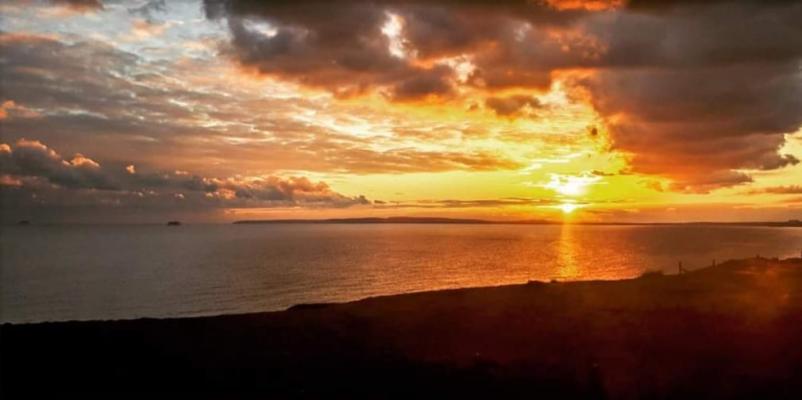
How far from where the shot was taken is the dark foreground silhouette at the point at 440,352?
18125 millimetres

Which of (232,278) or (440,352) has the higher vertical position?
(440,352)

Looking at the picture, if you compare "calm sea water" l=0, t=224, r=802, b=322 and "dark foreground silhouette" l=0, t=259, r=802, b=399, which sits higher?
"dark foreground silhouette" l=0, t=259, r=802, b=399

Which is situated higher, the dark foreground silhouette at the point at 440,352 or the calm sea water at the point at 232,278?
the dark foreground silhouette at the point at 440,352

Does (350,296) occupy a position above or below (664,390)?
below

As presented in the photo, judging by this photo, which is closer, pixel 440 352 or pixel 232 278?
pixel 440 352

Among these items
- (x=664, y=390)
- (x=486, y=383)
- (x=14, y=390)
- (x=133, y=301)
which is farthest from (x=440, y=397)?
(x=133, y=301)

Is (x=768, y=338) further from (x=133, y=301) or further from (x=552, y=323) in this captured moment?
(x=133, y=301)

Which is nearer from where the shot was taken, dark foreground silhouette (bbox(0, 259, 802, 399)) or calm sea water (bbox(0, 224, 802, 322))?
dark foreground silhouette (bbox(0, 259, 802, 399))

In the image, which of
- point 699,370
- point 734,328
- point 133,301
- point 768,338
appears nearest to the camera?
point 699,370

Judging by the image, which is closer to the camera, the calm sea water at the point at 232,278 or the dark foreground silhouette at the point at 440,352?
the dark foreground silhouette at the point at 440,352

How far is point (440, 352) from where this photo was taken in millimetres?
22109

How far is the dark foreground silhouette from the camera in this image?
18.1 metres

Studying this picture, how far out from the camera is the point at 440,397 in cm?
1727

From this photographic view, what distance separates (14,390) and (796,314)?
31.6 m
